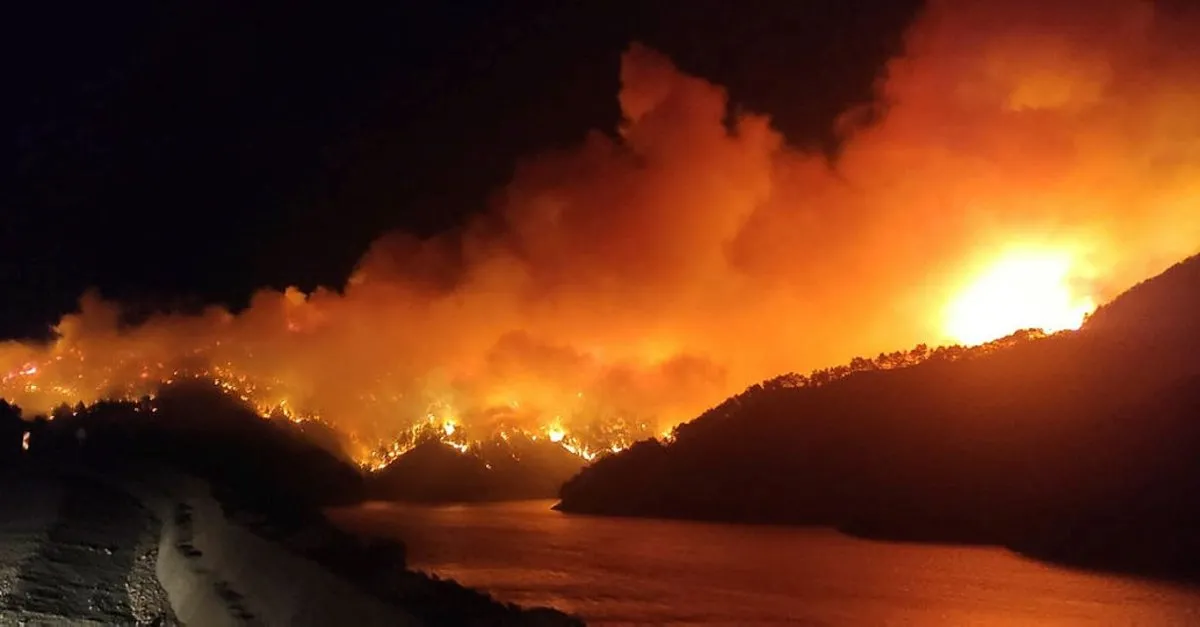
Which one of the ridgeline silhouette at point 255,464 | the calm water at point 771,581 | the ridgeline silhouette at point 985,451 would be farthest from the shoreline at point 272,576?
the ridgeline silhouette at point 985,451

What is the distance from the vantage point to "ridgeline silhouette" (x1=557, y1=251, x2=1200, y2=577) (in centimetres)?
5166

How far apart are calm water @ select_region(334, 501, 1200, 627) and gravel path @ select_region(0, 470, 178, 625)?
35.2 feet

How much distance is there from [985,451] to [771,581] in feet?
101

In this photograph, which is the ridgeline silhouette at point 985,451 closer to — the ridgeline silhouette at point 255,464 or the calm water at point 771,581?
the calm water at point 771,581

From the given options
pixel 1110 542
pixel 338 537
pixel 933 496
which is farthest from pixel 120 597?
pixel 933 496

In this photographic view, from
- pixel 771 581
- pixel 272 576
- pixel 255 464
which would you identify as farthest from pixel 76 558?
pixel 255 464

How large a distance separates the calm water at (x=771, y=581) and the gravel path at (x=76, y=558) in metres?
10.7

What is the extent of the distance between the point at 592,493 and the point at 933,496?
28.2 metres

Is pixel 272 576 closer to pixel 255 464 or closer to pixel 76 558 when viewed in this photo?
pixel 76 558

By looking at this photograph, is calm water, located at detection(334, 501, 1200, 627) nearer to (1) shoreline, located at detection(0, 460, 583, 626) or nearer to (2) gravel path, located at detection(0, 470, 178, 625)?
(1) shoreline, located at detection(0, 460, 583, 626)

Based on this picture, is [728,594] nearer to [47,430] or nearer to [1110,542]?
[1110,542]

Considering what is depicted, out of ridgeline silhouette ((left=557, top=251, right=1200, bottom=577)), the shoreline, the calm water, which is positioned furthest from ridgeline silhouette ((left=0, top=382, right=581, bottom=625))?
ridgeline silhouette ((left=557, top=251, right=1200, bottom=577))

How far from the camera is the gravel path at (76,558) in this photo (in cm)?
2480

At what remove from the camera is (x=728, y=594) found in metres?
35.7
